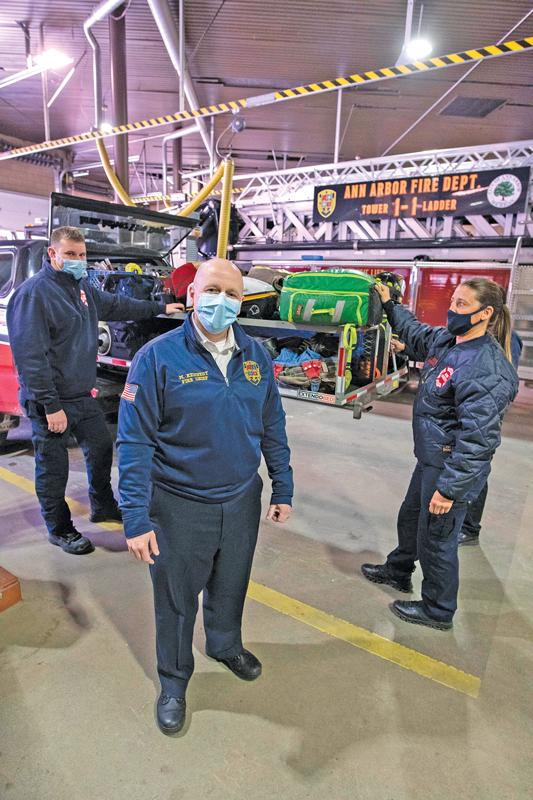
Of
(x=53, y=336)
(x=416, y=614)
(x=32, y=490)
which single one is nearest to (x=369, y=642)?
(x=416, y=614)

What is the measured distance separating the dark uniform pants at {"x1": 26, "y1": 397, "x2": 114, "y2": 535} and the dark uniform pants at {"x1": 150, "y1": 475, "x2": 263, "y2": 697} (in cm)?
159

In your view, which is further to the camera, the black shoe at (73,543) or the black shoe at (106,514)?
the black shoe at (106,514)

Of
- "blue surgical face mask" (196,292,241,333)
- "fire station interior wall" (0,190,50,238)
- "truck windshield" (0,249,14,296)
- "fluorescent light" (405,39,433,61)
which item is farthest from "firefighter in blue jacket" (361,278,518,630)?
"fire station interior wall" (0,190,50,238)

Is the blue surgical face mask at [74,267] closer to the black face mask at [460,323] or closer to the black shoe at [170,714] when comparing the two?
the black face mask at [460,323]

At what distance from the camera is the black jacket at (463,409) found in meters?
2.27

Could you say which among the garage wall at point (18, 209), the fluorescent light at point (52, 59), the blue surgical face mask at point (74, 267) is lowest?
the blue surgical face mask at point (74, 267)

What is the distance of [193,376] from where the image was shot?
1773 mm

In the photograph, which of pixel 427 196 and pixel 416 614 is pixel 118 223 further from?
pixel 427 196

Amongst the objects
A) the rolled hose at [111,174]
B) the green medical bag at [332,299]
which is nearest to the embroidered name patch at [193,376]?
the green medical bag at [332,299]

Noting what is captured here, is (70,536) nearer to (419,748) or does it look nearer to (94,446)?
(94,446)

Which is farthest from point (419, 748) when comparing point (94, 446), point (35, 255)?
point (35, 255)

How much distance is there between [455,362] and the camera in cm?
241

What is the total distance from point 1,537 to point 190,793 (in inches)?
94.0

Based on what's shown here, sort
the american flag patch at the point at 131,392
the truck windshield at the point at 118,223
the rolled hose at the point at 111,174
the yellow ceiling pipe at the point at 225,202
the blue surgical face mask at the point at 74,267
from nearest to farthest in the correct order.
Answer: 1. the american flag patch at the point at 131,392
2. the blue surgical face mask at the point at 74,267
3. the truck windshield at the point at 118,223
4. the yellow ceiling pipe at the point at 225,202
5. the rolled hose at the point at 111,174
